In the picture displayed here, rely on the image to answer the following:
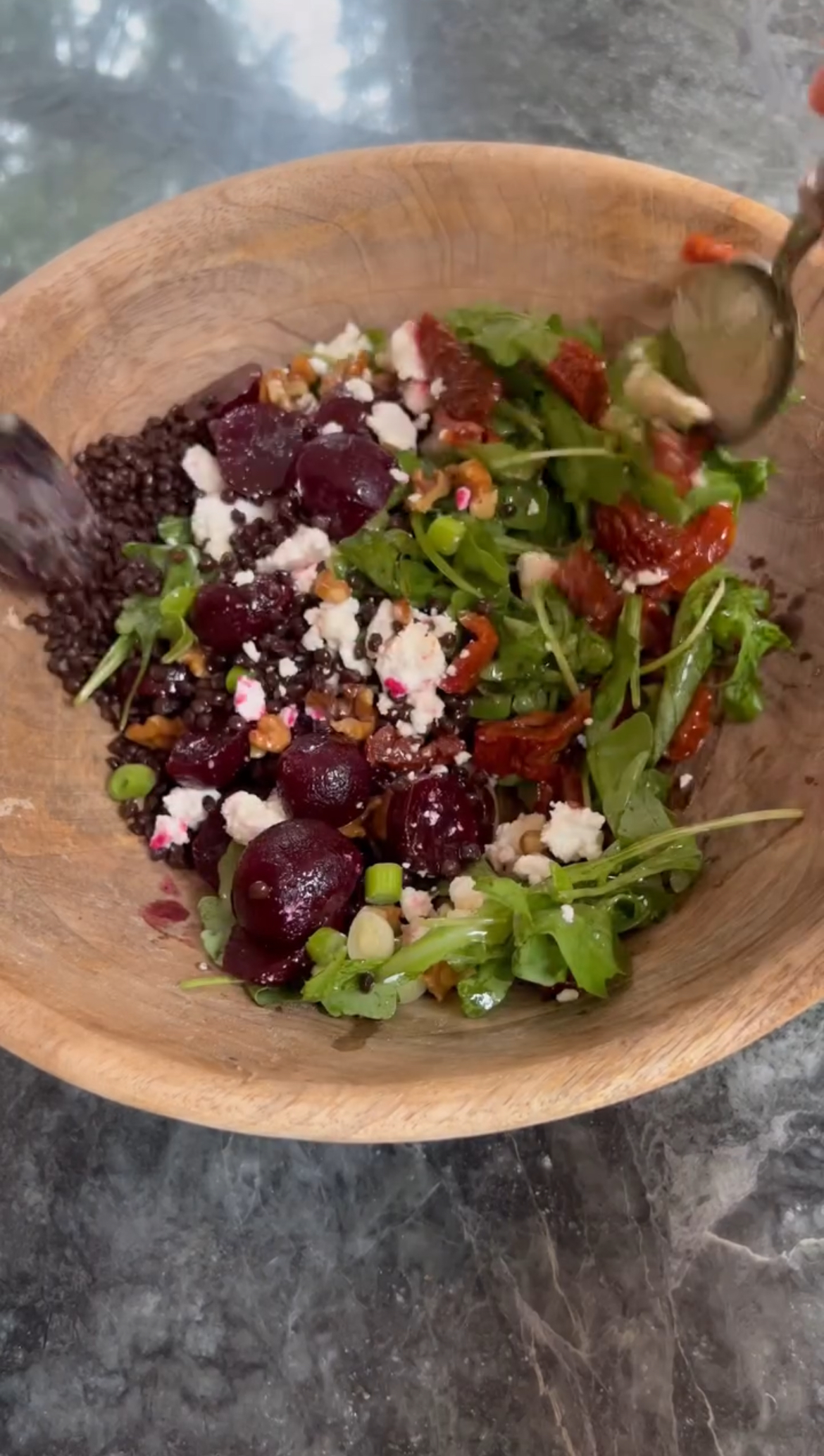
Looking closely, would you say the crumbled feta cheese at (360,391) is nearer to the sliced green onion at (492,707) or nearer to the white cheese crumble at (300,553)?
the white cheese crumble at (300,553)

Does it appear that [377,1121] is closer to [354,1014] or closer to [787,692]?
[354,1014]

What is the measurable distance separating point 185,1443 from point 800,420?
4.96 feet

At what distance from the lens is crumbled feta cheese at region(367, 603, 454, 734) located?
1461 mm

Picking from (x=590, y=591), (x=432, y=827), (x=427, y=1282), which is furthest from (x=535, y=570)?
(x=427, y=1282)

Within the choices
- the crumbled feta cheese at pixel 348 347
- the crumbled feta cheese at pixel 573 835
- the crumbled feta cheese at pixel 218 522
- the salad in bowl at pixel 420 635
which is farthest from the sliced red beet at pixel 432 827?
the crumbled feta cheese at pixel 348 347

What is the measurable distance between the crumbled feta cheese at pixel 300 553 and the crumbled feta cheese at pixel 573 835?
50 cm

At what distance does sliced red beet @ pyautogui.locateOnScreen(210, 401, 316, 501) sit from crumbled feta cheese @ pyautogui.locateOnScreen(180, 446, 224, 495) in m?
0.03

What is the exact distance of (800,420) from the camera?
56.9 inches

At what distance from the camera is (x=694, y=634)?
55.8 inches

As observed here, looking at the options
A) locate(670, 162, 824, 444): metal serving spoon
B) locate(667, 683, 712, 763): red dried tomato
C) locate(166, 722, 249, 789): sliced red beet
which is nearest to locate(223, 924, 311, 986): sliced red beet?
locate(166, 722, 249, 789): sliced red beet

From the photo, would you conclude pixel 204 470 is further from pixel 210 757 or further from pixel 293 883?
pixel 293 883

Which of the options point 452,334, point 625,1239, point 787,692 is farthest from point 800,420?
point 625,1239

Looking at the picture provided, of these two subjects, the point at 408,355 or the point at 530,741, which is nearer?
the point at 530,741

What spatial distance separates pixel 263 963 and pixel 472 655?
50 cm
